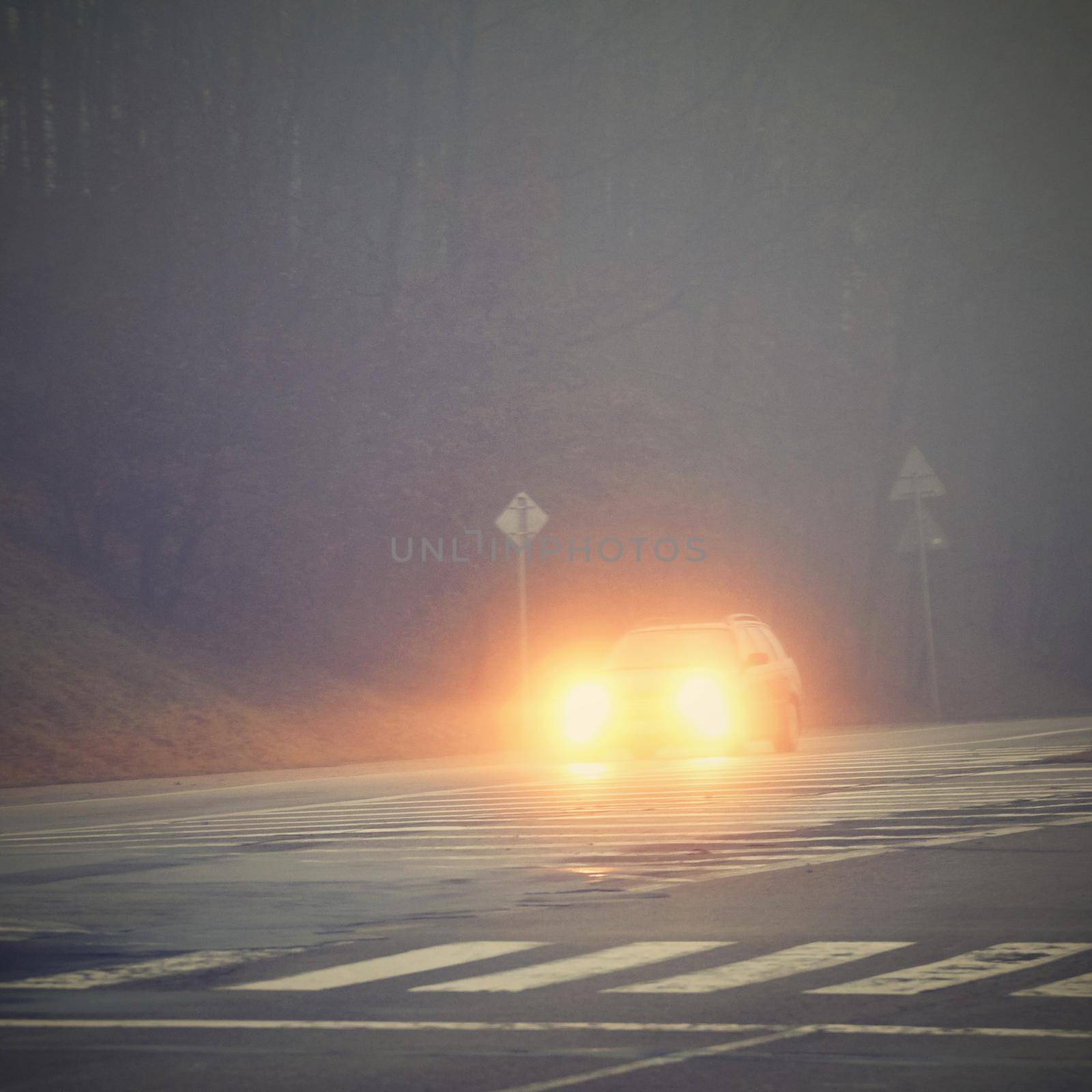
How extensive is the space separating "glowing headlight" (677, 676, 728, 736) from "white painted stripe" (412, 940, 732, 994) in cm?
1449

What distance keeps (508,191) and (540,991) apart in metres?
37.4

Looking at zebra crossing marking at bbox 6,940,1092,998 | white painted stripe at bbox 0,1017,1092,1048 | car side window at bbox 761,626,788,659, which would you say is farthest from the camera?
car side window at bbox 761,626,788,659

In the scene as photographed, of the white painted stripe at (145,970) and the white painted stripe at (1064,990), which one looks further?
the white painted stripe at (145,970)

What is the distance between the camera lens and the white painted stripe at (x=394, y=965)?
738 cm

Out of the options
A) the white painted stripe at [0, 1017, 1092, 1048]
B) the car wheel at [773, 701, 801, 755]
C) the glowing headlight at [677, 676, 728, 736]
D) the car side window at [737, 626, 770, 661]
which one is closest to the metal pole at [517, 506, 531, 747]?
the car side window at [737, 626, 770, 661]

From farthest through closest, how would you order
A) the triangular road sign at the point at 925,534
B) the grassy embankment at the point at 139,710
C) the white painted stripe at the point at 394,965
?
the triangular road sign at the point at 925,534 < the grassy embankment at the point at 139,710 < the white painted stripe at the point at 394,965

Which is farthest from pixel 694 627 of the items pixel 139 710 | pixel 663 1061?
Result: pixel 663 1061

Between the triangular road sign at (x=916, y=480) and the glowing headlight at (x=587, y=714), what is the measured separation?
10588 millimetres

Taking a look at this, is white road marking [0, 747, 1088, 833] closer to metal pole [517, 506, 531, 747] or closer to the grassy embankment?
the grassy embankment

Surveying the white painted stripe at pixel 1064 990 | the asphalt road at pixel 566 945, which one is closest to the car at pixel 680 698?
the asphalt road at pixel 566 945

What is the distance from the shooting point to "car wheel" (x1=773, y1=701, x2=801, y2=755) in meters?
24.3

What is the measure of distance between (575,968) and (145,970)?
1794 millimetres

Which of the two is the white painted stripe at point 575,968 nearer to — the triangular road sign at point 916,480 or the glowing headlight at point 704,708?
Answer: the glowing headlight at point 704,708

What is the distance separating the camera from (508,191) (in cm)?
4312
